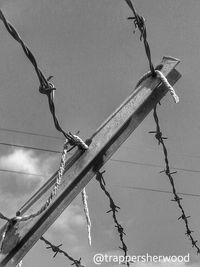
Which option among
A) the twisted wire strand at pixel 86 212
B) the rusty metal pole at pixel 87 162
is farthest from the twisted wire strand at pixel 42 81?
the twisted wire strand at pixel 86 212

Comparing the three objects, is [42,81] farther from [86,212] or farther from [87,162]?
[86,212]

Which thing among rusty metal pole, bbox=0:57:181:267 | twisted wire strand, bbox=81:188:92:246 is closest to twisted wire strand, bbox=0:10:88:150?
rusty metal pole, bbox=0:57:181:267

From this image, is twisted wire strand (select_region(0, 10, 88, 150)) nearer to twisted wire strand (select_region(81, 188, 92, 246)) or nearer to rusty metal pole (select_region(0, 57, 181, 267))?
rusty metal pole (select_region(0, 57, 181, 267))

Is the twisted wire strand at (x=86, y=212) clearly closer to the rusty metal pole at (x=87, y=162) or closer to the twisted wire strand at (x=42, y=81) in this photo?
the rusty metal pole at (x=87, y=162)

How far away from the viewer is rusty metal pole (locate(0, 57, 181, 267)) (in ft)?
7.93

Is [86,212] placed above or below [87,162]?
below

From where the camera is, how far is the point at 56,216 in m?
2.55

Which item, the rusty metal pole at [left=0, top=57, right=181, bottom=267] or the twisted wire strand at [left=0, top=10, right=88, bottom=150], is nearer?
the twisted wire strand at [left=0, top=10, right=88, bottom=150]

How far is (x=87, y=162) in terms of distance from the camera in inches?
108

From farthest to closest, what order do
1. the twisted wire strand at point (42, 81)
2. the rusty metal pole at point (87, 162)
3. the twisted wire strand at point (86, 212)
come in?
the twisted wire strand at point (86, 212), the rusty metal pole at point (87, 162), the twisted wire strand at point (42, 81)

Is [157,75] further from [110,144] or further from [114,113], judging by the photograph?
[110,144]

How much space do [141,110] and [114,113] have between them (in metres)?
0.20

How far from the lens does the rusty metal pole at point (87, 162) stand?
2416 millimetres

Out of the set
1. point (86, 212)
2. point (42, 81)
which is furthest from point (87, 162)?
point (42, 81)
